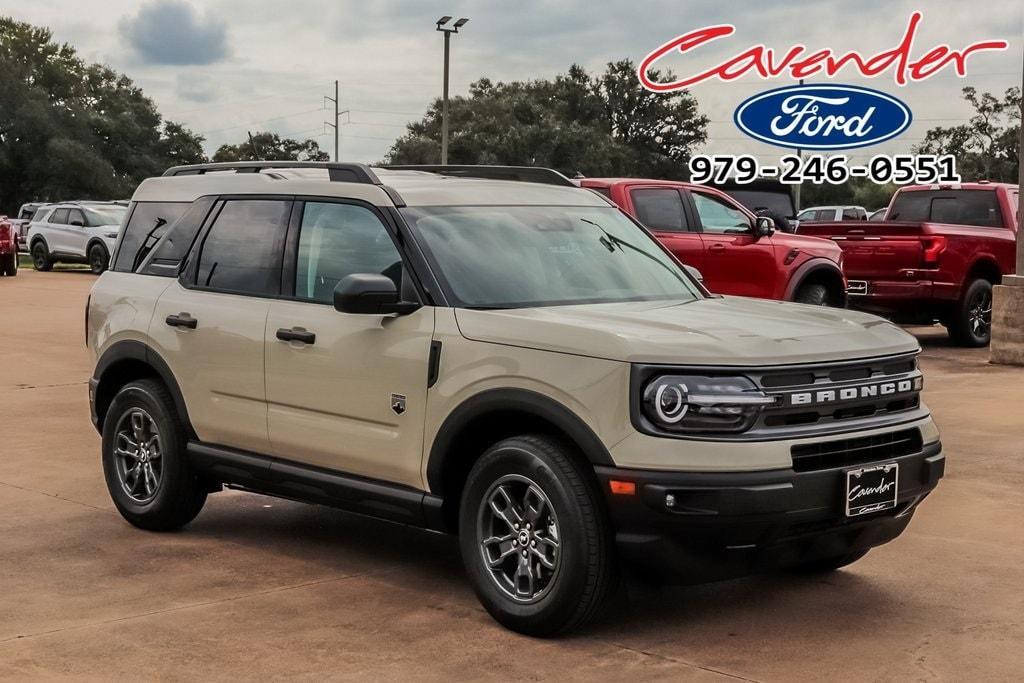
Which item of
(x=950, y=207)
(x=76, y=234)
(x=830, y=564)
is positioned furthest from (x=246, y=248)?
(x=76, y=234)

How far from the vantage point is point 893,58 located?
32.2m

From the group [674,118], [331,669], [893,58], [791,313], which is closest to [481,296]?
[791,313]

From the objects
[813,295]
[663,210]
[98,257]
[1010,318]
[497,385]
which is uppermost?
[663,210]

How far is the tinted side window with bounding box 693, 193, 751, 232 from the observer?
49.9 ft

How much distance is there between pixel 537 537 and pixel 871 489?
1234 millimetres

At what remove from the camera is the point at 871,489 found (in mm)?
5367

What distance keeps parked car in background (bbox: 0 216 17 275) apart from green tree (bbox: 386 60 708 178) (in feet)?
117

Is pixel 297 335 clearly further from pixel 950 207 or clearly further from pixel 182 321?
pixel 950 207

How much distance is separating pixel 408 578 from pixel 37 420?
18.4 feet

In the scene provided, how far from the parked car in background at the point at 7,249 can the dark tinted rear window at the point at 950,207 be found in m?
21.3

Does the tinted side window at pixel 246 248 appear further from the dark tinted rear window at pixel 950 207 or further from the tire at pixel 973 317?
the dark tinted rear window at pixel 950 207

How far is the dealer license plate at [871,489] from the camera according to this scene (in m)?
5.29

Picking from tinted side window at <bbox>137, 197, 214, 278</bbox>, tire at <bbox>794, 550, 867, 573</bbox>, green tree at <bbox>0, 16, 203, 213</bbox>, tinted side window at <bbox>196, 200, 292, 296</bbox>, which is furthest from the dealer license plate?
green tree at <bbox>0, 16, 203, 213</bbox>

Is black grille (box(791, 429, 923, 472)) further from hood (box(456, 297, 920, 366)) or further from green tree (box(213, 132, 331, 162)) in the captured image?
green tree (box(213, 132, 331, 162))
